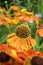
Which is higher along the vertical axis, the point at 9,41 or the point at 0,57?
the point at 0,57

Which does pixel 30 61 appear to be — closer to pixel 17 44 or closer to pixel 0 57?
pixel 0 57

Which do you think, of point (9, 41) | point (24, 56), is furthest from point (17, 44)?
point (24, 56)

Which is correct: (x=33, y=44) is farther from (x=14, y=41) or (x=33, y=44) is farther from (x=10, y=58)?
(x=10, y=58)

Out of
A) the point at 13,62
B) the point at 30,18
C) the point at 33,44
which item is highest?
the point at 13,62

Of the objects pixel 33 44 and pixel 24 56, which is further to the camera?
pixel 33 44

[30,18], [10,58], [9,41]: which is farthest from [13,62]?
[30,18]

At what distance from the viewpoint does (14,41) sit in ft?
4.05

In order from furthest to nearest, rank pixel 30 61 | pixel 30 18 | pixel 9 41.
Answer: pixel 30 18 < pixel 9 41 < pixel 30 61

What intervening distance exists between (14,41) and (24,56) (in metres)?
0.56

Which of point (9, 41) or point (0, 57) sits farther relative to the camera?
point (9, 41)

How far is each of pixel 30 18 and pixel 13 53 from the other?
107 centimetres

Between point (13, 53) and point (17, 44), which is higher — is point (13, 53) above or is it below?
above

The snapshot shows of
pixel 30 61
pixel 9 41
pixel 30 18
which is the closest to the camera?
pixel 30 61

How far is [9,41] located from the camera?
1197mm
